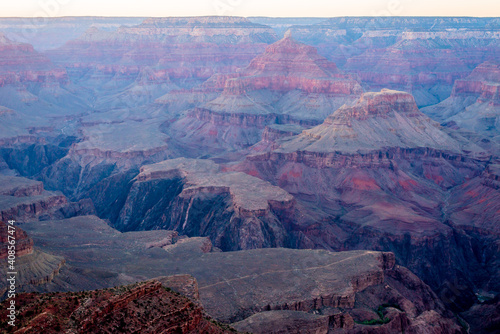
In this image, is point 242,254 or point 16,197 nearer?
point 242,254

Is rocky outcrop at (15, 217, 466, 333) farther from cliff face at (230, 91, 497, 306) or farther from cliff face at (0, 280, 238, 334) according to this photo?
cliff face at (230, 91, 497, 306)

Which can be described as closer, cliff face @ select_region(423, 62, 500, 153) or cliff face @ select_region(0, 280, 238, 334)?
cliff face @ select_region(0, 280, 238, 334)

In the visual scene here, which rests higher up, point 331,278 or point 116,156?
point 331,278

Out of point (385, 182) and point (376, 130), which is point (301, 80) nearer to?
point (376, 130)

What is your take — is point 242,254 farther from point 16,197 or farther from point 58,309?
point 16,197

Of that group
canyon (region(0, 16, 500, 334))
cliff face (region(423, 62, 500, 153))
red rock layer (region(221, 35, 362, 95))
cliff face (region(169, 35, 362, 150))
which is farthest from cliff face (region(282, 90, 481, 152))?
red rock layer (region(221, 35, 362, 95))

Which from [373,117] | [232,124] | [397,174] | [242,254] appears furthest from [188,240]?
[232,124]

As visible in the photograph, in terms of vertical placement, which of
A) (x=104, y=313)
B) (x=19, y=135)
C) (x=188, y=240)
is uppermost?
(x=104, y=313)

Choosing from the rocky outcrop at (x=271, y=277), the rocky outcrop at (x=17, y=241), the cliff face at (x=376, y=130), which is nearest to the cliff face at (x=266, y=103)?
the cliff face at (x=376, y=130)
